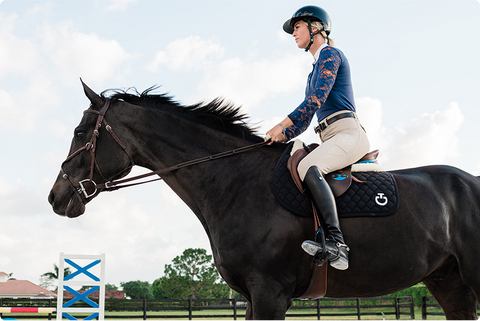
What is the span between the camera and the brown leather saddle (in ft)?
10.4

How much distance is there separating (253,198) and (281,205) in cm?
24

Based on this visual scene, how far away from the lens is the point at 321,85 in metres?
3.37

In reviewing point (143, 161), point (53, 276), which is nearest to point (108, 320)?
point (143, 161)

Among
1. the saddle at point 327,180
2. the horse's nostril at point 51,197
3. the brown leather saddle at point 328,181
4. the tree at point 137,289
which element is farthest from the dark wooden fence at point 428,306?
the tree at point 137,289

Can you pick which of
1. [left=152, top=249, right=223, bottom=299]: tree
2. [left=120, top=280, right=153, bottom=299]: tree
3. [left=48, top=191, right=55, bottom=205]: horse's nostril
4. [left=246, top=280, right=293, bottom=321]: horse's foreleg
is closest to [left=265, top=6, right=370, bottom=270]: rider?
[left=246, top=280, right=293, bottom=321]: horse's foreleg

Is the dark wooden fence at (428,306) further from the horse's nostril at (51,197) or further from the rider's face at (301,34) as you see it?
the horse's nostril at (51,197)

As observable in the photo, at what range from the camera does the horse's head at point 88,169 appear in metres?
3.59

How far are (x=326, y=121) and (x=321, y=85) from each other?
1.16 feet

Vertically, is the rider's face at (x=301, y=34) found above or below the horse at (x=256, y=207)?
above

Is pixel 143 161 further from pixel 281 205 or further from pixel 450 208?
pixel 450 208

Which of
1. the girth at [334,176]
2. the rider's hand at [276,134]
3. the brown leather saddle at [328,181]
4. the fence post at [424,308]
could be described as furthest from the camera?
the fence post at [424,308]

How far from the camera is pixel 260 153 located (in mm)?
3609

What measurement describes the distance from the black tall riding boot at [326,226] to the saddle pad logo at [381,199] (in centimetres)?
43

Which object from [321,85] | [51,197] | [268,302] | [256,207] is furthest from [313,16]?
[51,197]
